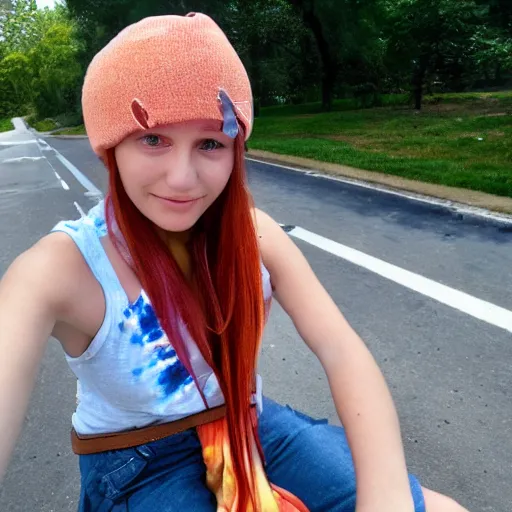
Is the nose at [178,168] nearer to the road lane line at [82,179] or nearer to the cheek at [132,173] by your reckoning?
the cheek at [132,173]

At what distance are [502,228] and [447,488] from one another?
4286mm

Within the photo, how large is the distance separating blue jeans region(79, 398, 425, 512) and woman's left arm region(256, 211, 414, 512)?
85mm

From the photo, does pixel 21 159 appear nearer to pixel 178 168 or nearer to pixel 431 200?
pixel 431 200

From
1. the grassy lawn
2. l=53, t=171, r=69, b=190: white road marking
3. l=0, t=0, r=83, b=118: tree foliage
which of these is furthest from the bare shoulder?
l=0, t=0, r=83, b=118: tree foliage

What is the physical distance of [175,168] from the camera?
48.6 inches

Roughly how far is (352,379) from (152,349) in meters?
0.44

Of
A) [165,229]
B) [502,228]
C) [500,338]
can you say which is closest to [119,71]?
[165,229]

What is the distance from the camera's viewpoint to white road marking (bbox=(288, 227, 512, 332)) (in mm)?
3945

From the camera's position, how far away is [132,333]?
1250mm

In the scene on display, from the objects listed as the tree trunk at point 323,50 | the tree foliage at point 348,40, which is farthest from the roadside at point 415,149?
the tree trunk at point 323,50

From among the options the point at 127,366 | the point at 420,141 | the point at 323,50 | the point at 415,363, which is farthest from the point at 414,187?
the point at 323,50

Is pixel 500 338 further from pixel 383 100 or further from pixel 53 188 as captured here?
pixel 383 100

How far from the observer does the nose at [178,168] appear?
1234 millimetres

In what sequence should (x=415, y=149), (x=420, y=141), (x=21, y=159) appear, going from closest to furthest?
1. (x=415, y=149)
2. (x=420, y=141)
3. (x=21, y=159)
